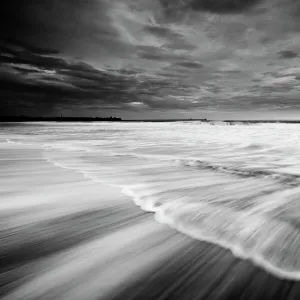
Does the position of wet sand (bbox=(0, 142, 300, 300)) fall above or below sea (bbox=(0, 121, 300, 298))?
below

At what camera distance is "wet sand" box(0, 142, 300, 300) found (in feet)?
2.47

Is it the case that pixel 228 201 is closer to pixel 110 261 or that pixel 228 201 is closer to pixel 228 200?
pixel 228 200

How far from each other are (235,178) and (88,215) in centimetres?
142

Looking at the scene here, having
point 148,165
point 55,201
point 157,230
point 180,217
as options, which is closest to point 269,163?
point 148,165

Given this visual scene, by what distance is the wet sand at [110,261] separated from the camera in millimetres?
754

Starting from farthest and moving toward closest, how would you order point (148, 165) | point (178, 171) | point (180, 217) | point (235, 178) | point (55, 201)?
point (148, 165) < point (178, 171) < point (235, 178) < point (55, 201) < point (180, 217)

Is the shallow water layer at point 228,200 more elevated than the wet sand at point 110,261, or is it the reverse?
the shallow water layer at point 228,200

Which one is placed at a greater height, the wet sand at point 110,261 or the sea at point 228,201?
the sea at point 228,201

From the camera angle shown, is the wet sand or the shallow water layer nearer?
the wet sand

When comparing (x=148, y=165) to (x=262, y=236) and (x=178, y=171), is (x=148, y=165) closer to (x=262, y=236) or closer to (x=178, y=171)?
(x=178, y=171)

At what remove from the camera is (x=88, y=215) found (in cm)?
136

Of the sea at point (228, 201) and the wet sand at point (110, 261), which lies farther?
the sea at point (228, 201)

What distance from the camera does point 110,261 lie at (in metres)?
0.91

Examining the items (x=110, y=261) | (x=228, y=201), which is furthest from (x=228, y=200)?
(x=110, y=261)
